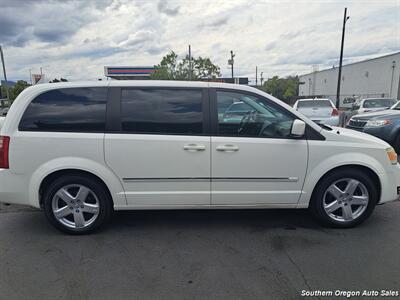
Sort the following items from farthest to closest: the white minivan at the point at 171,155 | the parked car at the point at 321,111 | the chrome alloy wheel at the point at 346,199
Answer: the parked car at the point at 321,111, the chrome alloy wheel at the point at 346,199, the white minivan at the point at 171,155

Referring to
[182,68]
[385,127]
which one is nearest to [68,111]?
[385,127]

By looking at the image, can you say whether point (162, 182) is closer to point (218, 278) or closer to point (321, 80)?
point (218, 278)

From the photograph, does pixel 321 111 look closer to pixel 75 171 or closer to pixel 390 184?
pixel 390 184

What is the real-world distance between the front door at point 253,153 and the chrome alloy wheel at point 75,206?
1.43 metres

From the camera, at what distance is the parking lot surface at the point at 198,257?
258 centimetres

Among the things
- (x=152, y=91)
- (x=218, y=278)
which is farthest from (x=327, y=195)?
(x=152, y=91)

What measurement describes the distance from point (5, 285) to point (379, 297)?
3202 millimetres

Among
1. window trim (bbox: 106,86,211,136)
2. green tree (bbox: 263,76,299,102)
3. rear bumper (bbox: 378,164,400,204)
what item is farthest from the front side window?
green tree (bbox: 263,76,299,102)

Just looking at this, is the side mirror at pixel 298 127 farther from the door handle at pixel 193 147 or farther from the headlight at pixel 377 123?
the headlight at pixel 377 123

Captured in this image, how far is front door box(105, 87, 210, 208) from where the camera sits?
11.0ft

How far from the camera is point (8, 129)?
3.33 metres

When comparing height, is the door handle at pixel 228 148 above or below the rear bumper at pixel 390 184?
above

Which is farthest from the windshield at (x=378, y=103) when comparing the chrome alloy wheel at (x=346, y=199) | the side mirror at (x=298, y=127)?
the side mirror at (x=298, y=127)

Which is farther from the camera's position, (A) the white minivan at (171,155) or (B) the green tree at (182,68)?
(B) the green tree at (182,68)
